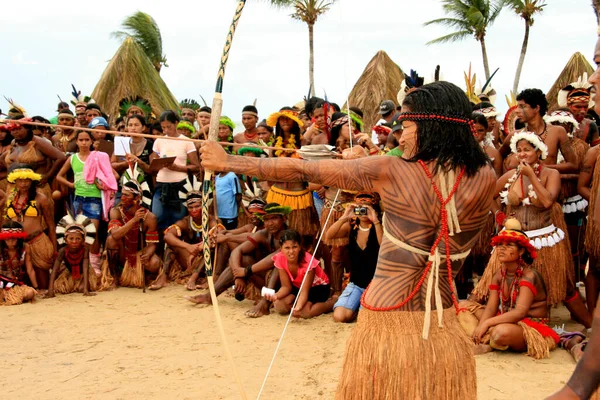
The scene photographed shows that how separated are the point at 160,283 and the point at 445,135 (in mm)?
5292

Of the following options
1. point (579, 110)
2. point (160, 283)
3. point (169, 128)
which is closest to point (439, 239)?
point (579, 110)

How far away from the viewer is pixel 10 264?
22.2ft

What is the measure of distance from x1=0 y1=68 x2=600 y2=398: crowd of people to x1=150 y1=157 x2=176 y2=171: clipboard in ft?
0.06

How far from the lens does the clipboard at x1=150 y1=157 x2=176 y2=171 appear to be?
6953mm

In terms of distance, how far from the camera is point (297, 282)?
5.93 metres

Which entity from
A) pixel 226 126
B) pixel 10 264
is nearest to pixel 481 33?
pixel 226 126

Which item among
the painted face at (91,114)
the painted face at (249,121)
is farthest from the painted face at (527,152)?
the painted face at (91,114)

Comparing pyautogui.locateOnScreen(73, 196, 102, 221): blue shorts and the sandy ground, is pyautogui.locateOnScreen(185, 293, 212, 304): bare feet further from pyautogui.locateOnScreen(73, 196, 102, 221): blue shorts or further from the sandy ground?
pyautogui.locateOnScreen(73, 196, 102, 221): blue shorts

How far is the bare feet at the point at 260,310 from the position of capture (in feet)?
19.4

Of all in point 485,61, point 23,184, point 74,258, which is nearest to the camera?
point 74,258

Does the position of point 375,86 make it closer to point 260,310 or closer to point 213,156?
point 260,310

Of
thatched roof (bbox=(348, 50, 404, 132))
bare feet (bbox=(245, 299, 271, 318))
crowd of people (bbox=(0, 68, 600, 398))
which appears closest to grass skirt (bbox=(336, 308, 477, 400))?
crowd of people (bbox=(0, 68, 600, 398))

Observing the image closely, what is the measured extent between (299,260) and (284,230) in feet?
1.17

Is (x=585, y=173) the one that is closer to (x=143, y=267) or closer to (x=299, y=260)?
(x=299, y=260)
